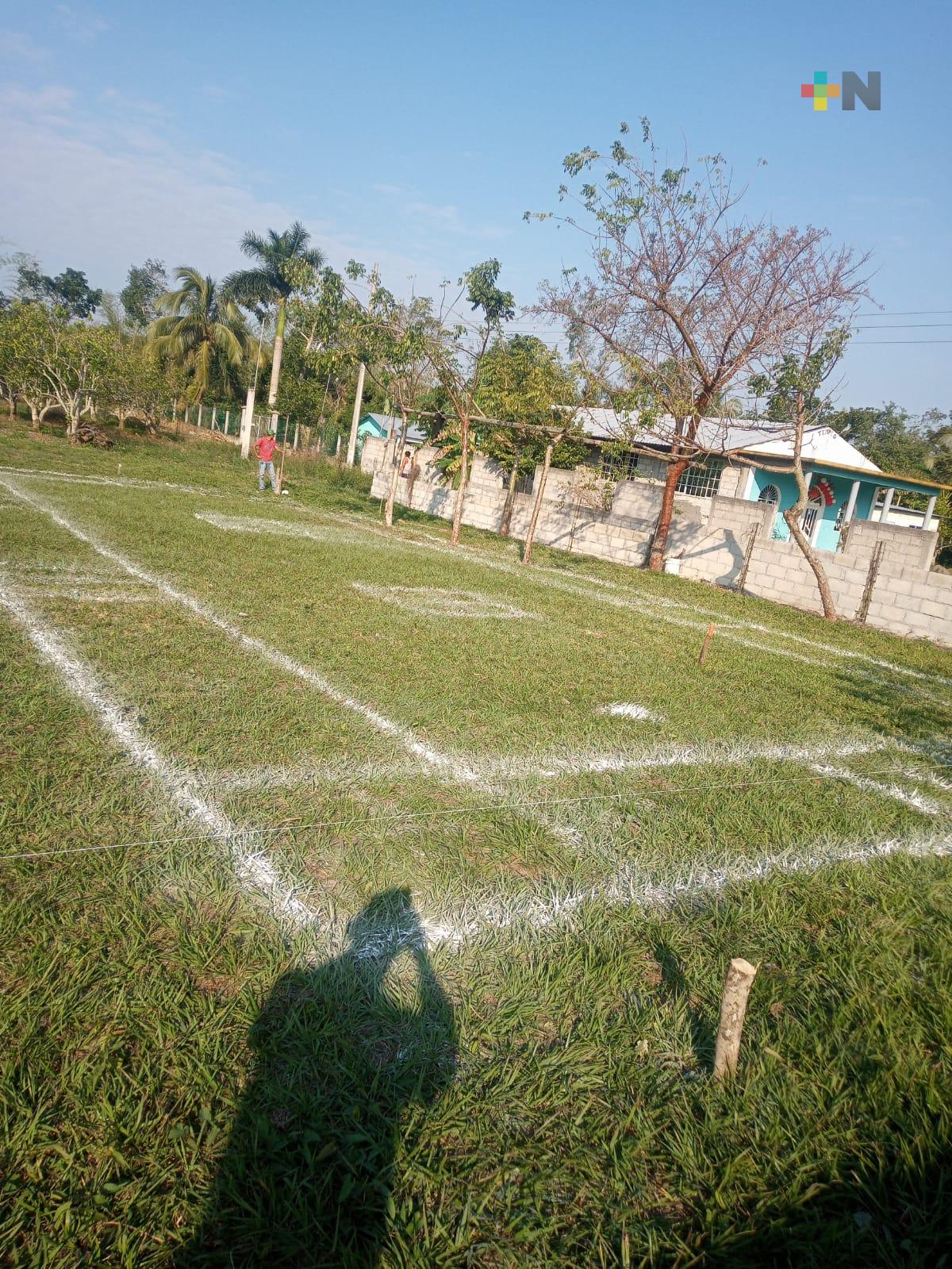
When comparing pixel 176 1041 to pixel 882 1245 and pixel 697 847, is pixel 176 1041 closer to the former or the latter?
pixel 882 1245

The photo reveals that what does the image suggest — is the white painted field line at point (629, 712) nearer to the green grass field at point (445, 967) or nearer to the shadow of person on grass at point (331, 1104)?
the green grass field at point (445, 967)

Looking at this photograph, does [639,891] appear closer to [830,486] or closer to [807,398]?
[807,398]

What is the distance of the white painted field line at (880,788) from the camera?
179 inches

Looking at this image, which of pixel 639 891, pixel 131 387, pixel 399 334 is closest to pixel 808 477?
pixel 399 334

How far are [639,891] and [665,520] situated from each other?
13.3 m

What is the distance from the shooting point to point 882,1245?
177 cm

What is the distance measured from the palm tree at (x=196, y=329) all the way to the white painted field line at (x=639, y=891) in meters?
37.7

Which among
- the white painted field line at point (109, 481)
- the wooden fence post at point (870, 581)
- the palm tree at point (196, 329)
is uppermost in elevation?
the palm tree at point (196, 329)

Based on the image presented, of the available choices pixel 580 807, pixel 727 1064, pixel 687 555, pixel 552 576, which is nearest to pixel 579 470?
pixel 687 555

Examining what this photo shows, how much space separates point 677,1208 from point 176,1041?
1.34 m

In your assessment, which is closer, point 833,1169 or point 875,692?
point 833,1169

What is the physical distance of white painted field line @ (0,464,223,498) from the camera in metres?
15.0

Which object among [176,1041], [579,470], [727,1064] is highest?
[579,470]

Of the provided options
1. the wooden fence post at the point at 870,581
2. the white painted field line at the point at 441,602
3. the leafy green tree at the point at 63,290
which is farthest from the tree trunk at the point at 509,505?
the leafy green tree at the point at 63,290
